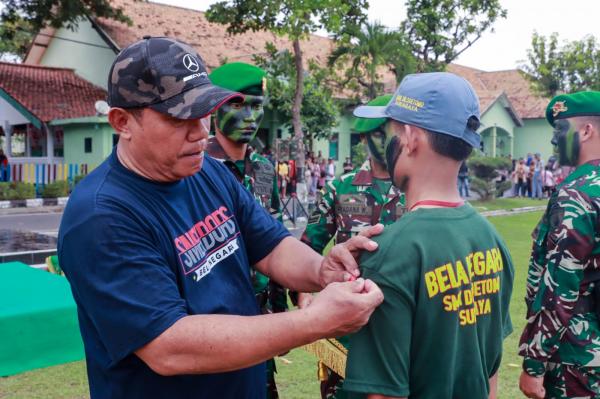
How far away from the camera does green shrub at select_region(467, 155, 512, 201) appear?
912 inches

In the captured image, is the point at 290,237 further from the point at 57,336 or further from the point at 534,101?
the point at 534,101

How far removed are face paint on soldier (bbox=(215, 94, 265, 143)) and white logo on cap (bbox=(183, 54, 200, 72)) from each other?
167cm

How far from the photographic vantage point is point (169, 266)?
1792 mm

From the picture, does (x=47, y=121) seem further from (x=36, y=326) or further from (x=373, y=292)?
(x=373, y=292)

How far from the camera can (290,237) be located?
2363mm

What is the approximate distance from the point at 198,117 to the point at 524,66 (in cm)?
3857

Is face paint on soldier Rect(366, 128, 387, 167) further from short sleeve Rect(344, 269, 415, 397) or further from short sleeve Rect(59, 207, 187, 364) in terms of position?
short sleeve Rect(59, 207, 187, 364)

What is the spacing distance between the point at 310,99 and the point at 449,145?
22.8 m

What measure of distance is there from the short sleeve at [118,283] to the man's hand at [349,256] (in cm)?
50

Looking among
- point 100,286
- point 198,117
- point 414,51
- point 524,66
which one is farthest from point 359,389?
point 524,66

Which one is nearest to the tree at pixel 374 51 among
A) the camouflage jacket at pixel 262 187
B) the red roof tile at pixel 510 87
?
the camouflage jacket at pixel 262 187

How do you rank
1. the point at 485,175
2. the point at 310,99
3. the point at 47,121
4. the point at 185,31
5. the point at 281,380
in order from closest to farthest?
the point at 281,380 → the point at 47,121 → the point at 485,175 → the point at 310,99 → the point at 185,31

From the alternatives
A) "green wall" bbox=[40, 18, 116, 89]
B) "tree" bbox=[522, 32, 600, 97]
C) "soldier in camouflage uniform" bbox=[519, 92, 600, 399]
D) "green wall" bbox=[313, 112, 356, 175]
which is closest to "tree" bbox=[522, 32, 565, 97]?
"tree" bbox=[522, 32, 600, 97]

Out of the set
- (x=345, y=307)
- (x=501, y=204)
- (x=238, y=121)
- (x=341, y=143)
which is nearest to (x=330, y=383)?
(x=238, y=121)
